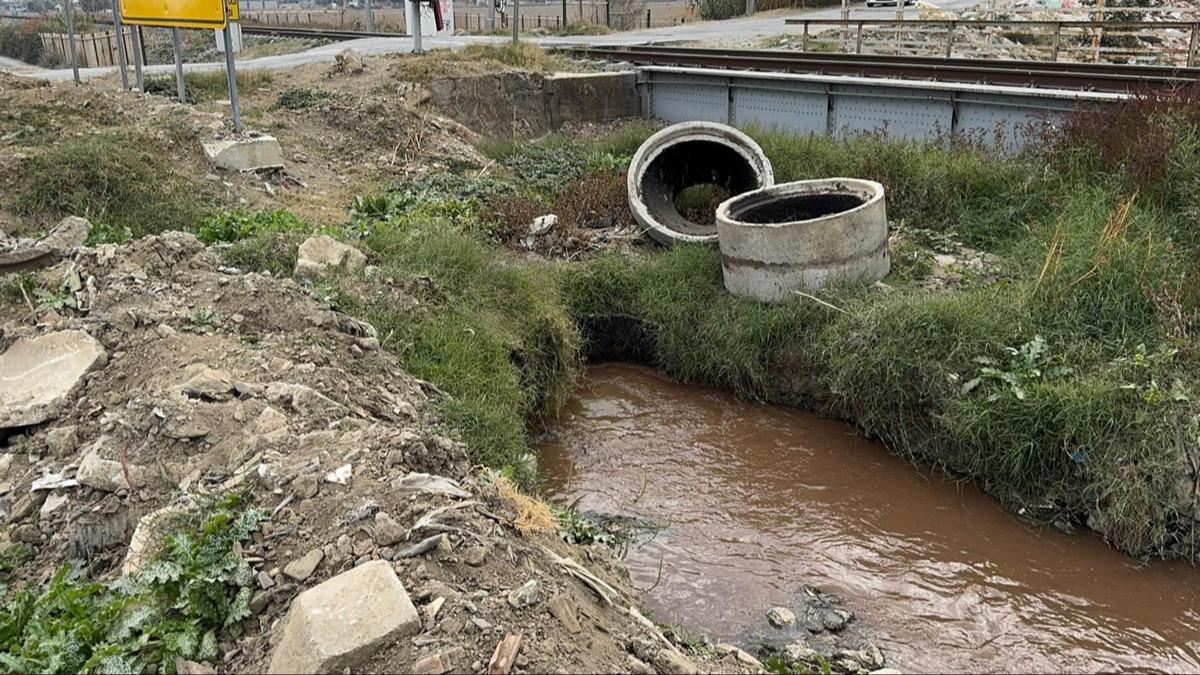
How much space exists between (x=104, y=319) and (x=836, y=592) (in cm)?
470

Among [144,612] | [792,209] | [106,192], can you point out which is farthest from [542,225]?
[144,612]

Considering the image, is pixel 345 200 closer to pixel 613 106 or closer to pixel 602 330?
pixel 602 330

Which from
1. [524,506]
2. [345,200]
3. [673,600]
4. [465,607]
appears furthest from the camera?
[345,200]

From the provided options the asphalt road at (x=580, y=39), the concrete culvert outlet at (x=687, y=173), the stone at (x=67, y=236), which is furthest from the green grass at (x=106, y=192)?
the asphalt road at (x=580, y=39)

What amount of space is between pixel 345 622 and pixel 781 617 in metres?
2.80

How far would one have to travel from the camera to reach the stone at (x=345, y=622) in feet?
9.41

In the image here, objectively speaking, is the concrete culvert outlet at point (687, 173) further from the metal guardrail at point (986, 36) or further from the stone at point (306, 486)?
the metal guardrail at point (986, 36)

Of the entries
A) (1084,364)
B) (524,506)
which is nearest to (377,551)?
(524,506)

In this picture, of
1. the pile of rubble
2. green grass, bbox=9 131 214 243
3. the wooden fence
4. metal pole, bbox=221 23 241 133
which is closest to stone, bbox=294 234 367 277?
the pile of rubble

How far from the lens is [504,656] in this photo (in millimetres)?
2939

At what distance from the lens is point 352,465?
3980 millimetres

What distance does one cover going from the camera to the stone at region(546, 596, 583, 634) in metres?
3.26

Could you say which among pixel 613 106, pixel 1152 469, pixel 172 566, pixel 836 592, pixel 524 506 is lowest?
pixel 836 592

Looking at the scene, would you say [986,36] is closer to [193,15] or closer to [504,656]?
[193,15]
